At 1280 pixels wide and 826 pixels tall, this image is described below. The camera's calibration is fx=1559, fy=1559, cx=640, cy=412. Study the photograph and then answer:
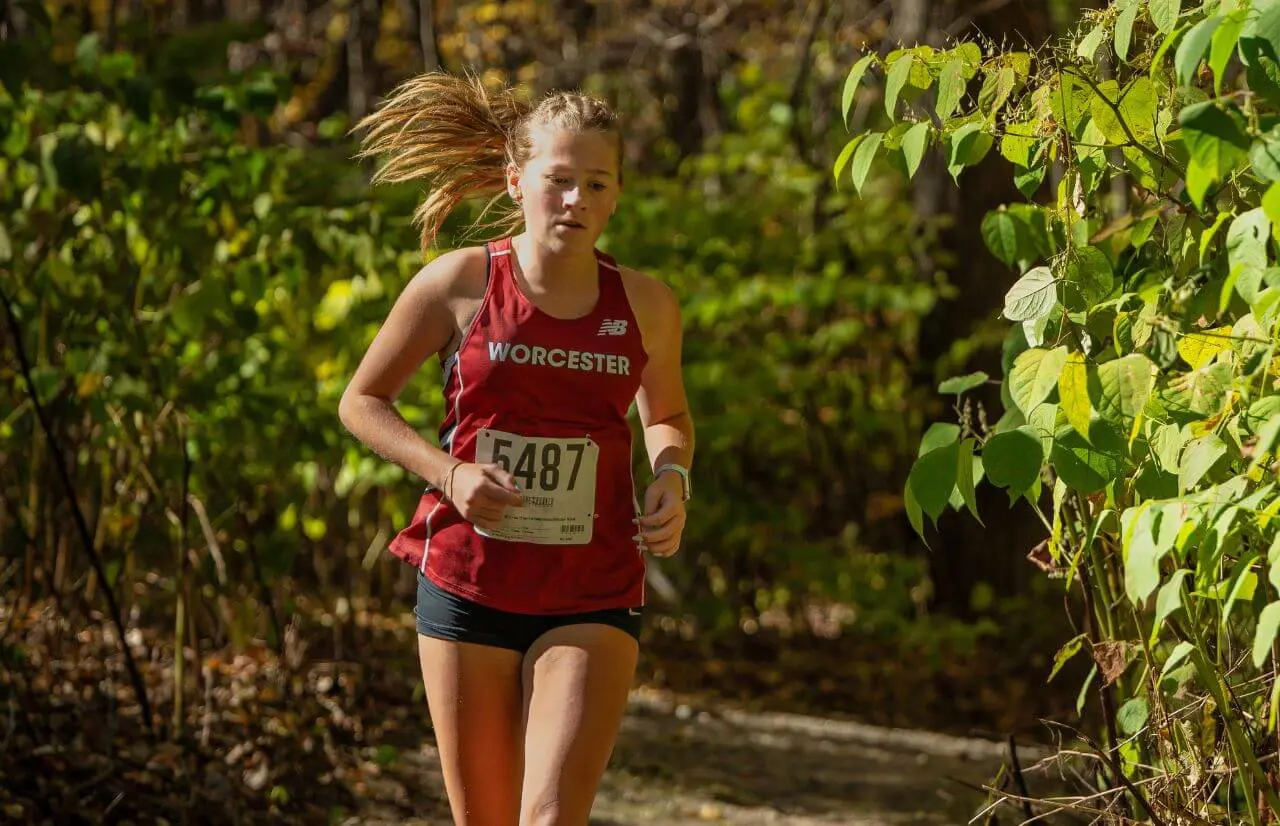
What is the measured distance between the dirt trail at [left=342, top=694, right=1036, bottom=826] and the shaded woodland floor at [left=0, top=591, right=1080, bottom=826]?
1 centimetres

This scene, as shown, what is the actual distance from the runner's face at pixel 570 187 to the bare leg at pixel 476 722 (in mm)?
757

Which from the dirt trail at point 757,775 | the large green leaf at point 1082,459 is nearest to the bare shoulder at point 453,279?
the large green leaf at point 1082,459

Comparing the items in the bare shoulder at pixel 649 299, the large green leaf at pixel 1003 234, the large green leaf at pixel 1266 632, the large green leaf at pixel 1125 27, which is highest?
the large green leaf at pixel 1125 27

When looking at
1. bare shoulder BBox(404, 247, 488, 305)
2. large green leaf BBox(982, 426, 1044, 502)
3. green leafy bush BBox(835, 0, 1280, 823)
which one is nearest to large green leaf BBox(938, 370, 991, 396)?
green leafy bush BBox(835, 0, 1280, 823)

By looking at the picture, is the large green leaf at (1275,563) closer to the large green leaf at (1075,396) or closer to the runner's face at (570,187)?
the large green leaf at (1075,396)

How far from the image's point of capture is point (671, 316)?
299 centimetres

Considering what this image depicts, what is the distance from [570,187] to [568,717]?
37.1 inches

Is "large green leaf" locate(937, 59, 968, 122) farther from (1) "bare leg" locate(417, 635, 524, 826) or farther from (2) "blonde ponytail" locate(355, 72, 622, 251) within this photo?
(1) "bare leg" locate(417, 635, 524, 826)

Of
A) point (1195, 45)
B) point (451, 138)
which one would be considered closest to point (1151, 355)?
point (1195, 45)

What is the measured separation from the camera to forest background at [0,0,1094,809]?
4406 mm

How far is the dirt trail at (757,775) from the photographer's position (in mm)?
5051

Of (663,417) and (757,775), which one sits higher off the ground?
(663,417)

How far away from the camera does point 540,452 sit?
2.78m

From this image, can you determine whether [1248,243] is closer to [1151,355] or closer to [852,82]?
[1151,355]
